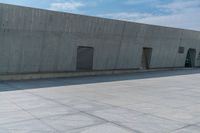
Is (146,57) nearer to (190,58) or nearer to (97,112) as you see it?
(190,58)

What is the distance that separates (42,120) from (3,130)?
0.99m

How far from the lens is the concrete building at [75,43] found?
46.2 feet

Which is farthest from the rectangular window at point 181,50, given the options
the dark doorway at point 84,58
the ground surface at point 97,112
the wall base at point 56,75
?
the ground surface at point 97,112

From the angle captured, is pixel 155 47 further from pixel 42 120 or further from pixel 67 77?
pixel 42 120

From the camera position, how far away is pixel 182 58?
78.6ft

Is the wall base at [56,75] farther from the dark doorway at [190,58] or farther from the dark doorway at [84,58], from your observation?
the dark doorway at [190,58]

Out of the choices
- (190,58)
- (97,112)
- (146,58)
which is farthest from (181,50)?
(97,112)

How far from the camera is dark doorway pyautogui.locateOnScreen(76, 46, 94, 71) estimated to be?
57.6 feet

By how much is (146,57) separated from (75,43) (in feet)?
23.2

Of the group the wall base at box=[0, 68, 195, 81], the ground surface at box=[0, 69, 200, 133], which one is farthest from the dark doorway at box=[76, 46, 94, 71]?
the ground surface at box=[0, 69, 200, 133]

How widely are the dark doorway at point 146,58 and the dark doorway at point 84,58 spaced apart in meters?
5.19

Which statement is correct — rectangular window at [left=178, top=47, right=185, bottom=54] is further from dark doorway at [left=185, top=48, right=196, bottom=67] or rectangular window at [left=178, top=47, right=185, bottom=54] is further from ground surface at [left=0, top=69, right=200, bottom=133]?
ground surface at [left=0, top=69, right=200, bottom=133]

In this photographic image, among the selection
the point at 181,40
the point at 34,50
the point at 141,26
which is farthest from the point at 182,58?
the point at 34,50

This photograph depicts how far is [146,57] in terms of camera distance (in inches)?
832
